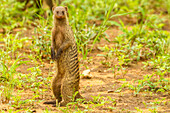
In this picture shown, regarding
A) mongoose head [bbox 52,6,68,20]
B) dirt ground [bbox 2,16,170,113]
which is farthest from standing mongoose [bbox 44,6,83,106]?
dirt ground [bbox 2,16,170,113]

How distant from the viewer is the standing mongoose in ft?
13.3

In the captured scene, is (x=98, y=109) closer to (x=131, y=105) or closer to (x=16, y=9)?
(x=131, y=105)

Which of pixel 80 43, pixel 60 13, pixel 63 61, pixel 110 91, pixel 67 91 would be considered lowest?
pixel 110 91

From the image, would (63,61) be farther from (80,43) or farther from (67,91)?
(80,43)

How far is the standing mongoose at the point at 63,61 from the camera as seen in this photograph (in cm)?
407

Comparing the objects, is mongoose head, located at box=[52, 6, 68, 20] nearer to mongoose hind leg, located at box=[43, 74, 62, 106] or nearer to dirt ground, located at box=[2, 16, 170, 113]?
mongoose hind leg, located at box=[43, 74, 62, 106]

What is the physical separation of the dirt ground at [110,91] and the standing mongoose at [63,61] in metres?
0.23

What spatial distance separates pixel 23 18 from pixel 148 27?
3.07 meters

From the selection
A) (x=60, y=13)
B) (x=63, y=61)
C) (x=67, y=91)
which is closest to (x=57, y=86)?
(x=67, y=91)

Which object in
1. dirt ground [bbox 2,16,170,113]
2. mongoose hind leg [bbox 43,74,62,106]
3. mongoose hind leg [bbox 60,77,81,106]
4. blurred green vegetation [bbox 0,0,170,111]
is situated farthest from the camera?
blurred green vegetation [bbox 0,0,170,111]

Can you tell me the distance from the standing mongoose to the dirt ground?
0.23 m

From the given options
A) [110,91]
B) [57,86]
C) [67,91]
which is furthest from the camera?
[110,91]

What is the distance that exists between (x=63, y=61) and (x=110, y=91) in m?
0.97

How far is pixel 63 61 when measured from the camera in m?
4.12
